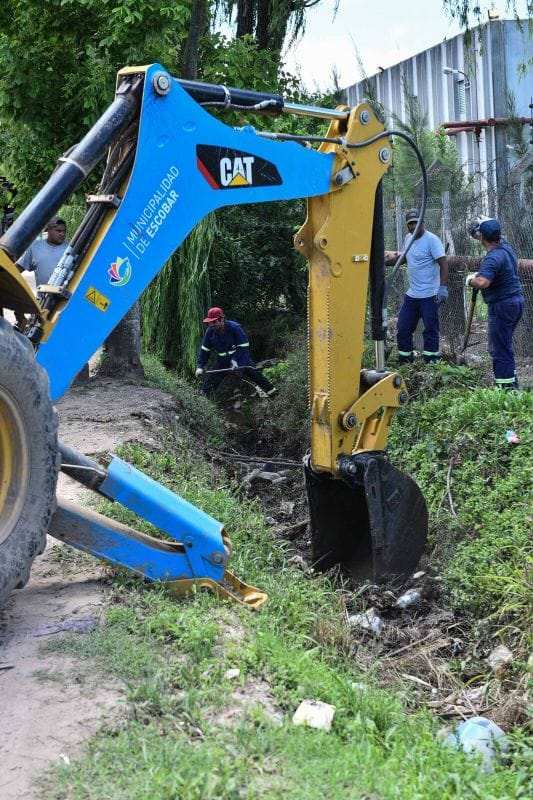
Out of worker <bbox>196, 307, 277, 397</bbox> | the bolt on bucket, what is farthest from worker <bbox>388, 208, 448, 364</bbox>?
the bolt on bucket

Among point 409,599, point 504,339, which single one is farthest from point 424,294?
point 409,599

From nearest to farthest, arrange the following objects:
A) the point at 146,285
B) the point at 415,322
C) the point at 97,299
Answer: the point at 97,299
the point at 146,285
the point at 415,322

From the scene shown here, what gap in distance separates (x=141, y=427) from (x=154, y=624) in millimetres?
4585

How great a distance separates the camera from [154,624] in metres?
4.65

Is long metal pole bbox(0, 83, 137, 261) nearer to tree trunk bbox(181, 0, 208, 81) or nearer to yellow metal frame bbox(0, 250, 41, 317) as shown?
yellow metal frame bbox(0, 250, 41, 317)

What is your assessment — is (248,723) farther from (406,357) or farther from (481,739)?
(406,357)

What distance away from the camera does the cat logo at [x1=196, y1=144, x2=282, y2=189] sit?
543 centimetres

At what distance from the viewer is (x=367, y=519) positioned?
686 cm

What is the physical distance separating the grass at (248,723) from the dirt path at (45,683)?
10 cm

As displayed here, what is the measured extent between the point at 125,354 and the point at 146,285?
6230mm

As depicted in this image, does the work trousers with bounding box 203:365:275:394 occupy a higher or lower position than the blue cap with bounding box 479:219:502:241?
lower

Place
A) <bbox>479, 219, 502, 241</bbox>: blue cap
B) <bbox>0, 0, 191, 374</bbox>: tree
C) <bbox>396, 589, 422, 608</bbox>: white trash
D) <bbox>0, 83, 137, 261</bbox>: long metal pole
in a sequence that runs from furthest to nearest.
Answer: <bbox>0, 0, 191, 374</bbox>: tree < <bbox>479, 219, 502, 241</bbox>: blue cap < <bbox>396, 589, 422, 608</bbox>: white trash < <bbox>0, 83, 137, 261</bbox>: long metal pole

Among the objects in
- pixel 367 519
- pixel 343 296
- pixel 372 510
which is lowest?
pixel 367 519

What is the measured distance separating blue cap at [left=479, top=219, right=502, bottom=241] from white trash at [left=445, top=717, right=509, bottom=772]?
5.81 m
